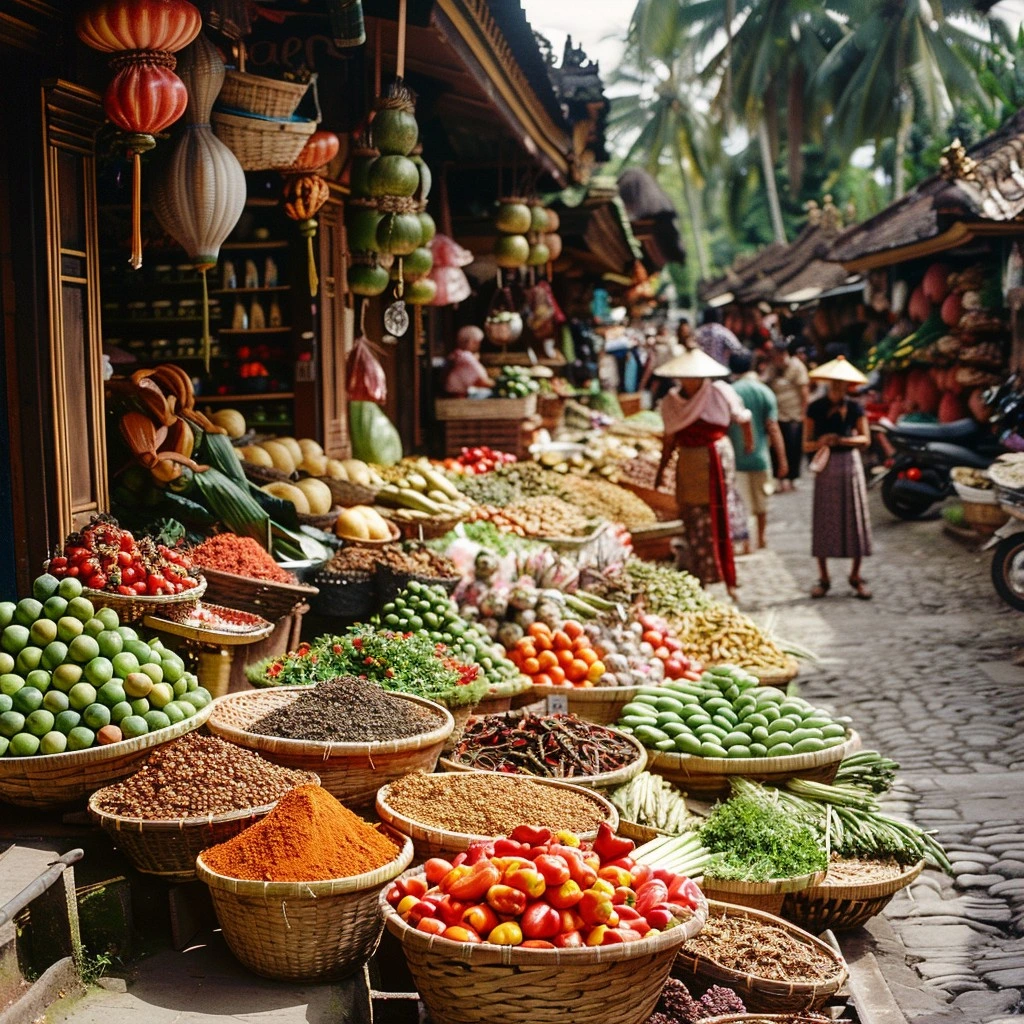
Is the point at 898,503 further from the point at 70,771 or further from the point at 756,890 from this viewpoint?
the point at 70,771

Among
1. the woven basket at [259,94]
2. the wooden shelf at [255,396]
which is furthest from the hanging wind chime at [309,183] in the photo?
the wooden shelf at [255,396]

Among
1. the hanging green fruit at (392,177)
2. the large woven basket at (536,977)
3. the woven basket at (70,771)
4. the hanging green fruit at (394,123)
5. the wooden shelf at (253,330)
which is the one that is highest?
the hanging green fruit at (394,123)

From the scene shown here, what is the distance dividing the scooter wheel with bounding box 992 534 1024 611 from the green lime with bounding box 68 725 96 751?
7228 millimetres

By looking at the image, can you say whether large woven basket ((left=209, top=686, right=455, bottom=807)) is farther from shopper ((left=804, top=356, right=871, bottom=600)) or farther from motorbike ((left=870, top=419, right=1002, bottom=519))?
motorbike ((left=870, top=419, right=1002, bottom=519))

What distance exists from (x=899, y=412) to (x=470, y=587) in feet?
39.8

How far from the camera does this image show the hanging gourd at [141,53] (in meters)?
Result: 4.41

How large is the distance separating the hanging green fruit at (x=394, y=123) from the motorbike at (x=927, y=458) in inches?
301

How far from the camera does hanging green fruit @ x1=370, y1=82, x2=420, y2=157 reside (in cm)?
665

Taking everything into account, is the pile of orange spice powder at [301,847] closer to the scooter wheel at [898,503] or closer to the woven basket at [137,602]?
the woven basket at [137,602]

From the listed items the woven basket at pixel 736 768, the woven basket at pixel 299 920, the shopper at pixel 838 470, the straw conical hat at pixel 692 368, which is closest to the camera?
the woven basket at pixel 299 920

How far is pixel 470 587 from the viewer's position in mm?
6320

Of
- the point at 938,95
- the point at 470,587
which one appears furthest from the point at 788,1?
the point at 470,587

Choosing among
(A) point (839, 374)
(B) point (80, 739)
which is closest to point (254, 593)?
(B) point (80, 739)

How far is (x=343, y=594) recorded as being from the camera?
6.07m
